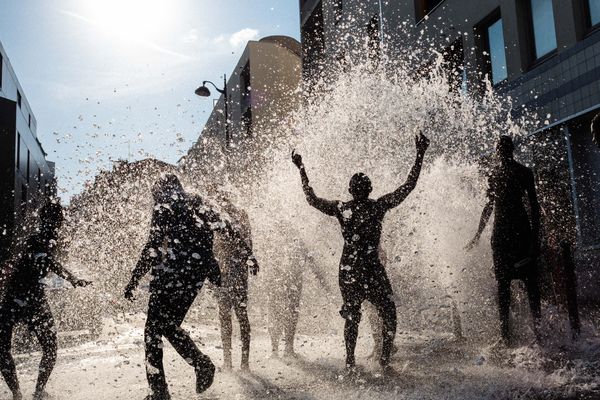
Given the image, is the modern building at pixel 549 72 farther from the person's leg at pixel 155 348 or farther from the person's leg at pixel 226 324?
the person's leg at pixel 155 348

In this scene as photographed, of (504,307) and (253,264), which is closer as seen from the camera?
(504,307)

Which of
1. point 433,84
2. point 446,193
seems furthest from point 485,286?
point 433,84

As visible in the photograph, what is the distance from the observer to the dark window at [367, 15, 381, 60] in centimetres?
1830

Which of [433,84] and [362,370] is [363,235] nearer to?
[362,370]

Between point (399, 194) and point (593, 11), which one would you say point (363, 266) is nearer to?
point (399, 194)

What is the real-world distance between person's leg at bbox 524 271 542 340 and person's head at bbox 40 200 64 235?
14.3ft

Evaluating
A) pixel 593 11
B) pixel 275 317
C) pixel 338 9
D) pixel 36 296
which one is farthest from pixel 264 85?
pixel 36 296

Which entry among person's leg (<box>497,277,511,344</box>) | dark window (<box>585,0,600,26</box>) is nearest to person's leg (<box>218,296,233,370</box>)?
person's leg (<box>497,277,511,344</box>)

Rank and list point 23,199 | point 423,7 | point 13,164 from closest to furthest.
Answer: point 423,7
point 13,164
point 23,199

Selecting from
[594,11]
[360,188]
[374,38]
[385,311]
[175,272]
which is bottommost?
[385,311]

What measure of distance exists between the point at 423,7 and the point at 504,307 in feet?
42.0

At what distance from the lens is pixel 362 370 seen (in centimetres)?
491

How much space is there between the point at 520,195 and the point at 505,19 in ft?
27.2

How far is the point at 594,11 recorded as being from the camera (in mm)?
A: 9961
